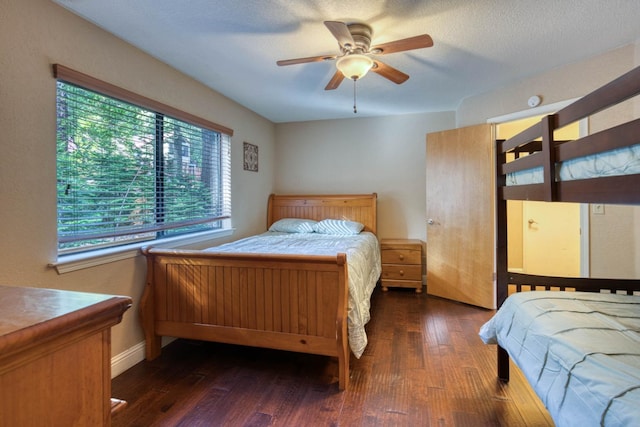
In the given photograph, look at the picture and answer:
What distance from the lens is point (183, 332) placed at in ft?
7.11

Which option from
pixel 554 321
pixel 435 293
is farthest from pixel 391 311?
pixel 554 321

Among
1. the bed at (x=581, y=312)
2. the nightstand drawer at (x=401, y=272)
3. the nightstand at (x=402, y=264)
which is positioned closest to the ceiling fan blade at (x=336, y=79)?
the bed at (x=581, y=312)

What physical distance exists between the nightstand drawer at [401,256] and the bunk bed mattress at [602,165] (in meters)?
2.53

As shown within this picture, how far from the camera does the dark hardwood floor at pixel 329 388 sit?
1621 millimetres

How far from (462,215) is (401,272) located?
3.26 ft

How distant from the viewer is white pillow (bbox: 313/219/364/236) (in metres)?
3.75

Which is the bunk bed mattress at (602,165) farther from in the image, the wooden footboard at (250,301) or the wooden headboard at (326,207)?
the wooden headboard at (326,207)

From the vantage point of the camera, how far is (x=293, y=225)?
3.96 metres

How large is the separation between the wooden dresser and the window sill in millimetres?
1215

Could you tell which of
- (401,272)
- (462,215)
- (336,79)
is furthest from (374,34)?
(401,272)

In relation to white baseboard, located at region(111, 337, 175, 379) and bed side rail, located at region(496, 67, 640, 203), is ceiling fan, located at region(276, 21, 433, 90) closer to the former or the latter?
bed side rail, located at region(496, 67, 640, 203)

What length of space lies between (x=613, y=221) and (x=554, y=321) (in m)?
1.83

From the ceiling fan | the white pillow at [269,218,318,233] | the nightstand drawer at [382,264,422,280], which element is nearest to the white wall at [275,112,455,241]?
the nightstand drawer at [382,264,422,280]

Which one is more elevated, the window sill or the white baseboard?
the window sill
